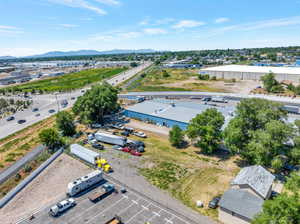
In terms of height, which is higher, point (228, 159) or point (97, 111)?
point (97, 111)

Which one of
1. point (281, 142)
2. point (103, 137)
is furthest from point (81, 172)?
point (281, 142)

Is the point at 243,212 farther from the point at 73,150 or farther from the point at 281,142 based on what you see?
the point at 73,150

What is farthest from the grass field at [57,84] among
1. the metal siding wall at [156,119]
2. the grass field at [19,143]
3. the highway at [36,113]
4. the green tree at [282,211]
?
the green tree at [282,211]

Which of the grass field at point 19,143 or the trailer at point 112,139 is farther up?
the trailer at point 112,139

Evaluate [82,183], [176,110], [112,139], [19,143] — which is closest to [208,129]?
[176,110]

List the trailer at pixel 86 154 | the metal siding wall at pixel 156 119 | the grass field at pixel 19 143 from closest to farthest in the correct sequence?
1. the trailer at pixel 86 154
2. the grass field at pixel 19 143
3. the metal siding wall at pixel 156 119

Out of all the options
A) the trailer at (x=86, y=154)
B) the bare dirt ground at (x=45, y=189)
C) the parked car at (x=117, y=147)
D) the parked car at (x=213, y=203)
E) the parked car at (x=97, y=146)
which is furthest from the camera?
the parked car at (x=97, y=146)

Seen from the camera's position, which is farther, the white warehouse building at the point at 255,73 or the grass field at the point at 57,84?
the grass field at the point at 57,84

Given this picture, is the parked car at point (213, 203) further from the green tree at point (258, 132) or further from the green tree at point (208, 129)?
the green tree at point (208, 129)
